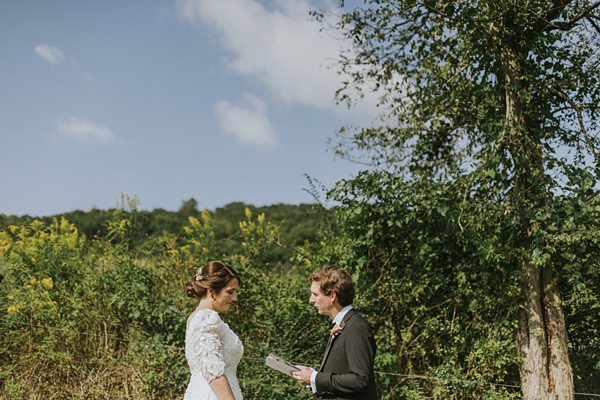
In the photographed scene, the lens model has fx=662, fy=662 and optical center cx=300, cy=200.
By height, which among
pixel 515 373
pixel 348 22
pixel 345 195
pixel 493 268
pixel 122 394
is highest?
pixel 348 22

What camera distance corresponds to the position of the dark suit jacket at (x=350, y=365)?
11.7 ft

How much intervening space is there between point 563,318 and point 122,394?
4839 millimetres

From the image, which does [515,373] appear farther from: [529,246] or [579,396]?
[529,246]

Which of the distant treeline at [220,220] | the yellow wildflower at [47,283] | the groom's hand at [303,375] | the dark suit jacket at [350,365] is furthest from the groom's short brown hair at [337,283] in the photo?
the yellow wildflower at [47,283]

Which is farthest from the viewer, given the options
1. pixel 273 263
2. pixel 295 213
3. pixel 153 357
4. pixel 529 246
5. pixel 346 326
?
pixel 295 213

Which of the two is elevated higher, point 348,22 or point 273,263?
point 348,22

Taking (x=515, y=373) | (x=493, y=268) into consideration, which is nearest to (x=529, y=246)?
(x=493, y=268)

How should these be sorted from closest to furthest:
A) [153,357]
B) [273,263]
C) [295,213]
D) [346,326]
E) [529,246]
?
[346,326] < [529,246] < [153,357] < [273,263] < [295,213]

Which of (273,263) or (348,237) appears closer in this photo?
(348,237)

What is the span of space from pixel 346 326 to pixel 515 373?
4345 millimetres

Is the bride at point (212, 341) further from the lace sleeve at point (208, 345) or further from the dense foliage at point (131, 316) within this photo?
the dense foliage at point (131, 316)

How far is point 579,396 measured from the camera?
7.24m

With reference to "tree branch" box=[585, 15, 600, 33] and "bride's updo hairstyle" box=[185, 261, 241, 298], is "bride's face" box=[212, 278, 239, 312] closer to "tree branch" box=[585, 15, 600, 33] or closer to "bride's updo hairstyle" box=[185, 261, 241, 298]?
"bride's updo hairstyle" box=[185, 261, 241, 298]

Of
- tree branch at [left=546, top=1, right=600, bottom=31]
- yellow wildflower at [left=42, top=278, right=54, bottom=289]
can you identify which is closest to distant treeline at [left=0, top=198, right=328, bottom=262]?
yellow wildflower at [left=42, top=278, right=54, bottom=289]
